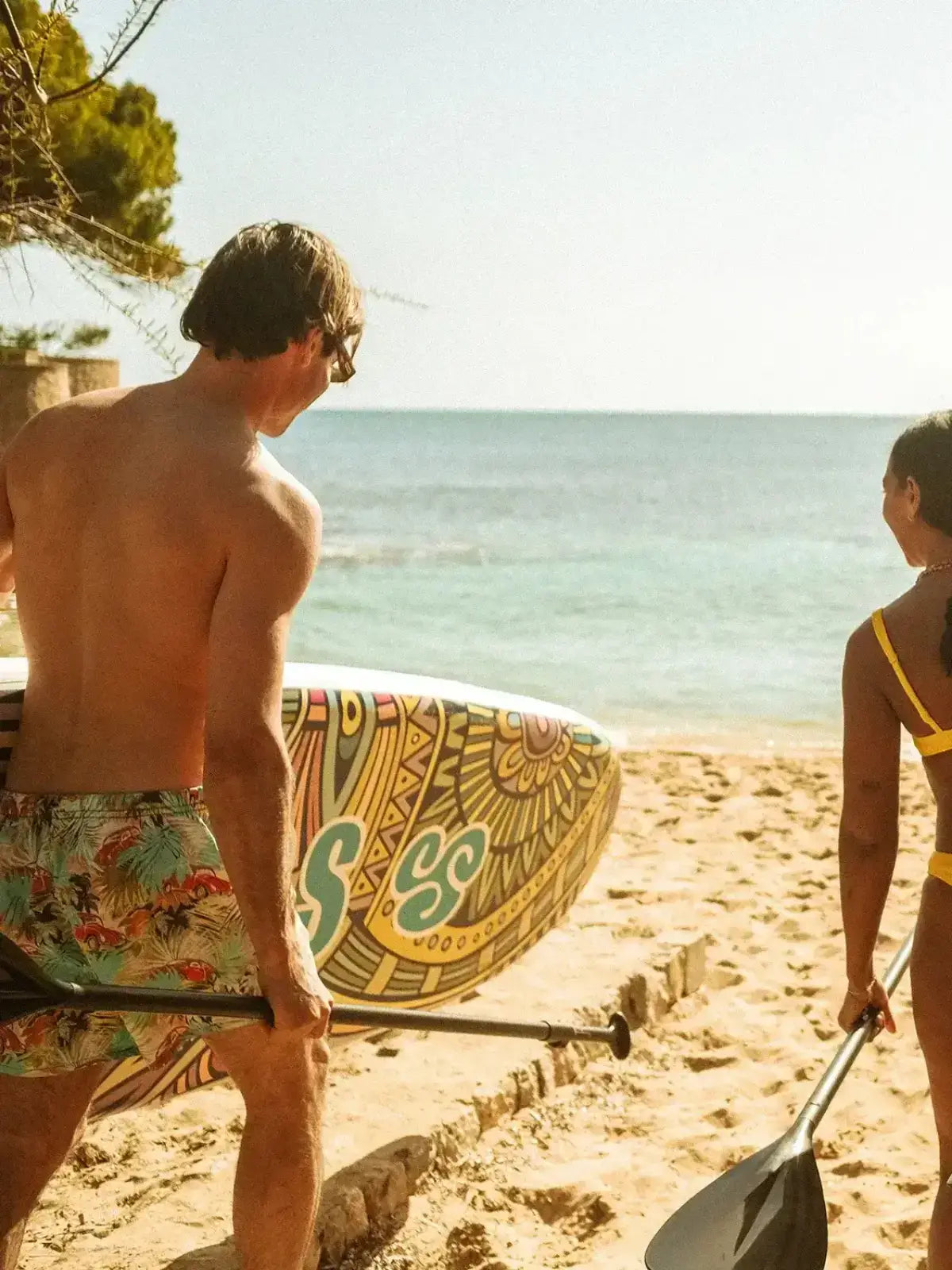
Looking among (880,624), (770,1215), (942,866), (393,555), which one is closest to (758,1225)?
(770,1215)

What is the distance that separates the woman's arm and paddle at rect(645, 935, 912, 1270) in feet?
0.58

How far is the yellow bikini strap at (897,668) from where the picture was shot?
198cm

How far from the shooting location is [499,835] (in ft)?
10.7

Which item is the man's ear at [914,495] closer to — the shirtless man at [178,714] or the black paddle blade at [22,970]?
the shirtless man at [178,714]

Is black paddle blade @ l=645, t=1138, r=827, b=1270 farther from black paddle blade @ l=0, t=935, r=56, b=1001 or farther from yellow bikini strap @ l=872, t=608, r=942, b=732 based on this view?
black paddle blade @ l=0, t=935, r=56, b=1001

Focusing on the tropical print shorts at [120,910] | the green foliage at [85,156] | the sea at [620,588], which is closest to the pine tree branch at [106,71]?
the green foliage at [85,156]

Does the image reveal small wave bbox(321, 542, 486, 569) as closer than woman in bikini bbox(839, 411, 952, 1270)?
No

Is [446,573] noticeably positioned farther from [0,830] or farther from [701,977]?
[0,830]

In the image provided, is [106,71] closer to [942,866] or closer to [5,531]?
[5,531]

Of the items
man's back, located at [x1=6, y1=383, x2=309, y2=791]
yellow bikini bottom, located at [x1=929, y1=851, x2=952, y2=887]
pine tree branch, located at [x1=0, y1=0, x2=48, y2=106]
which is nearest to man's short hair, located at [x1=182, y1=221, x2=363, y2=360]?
man's back, located at [x1=6, y1=383, x2=309, y2=791]

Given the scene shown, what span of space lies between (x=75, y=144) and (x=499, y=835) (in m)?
3.23

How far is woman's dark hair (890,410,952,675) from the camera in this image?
2.00m

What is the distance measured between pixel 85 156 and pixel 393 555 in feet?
56.5

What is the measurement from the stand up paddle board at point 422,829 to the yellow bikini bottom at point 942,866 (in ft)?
4.14
